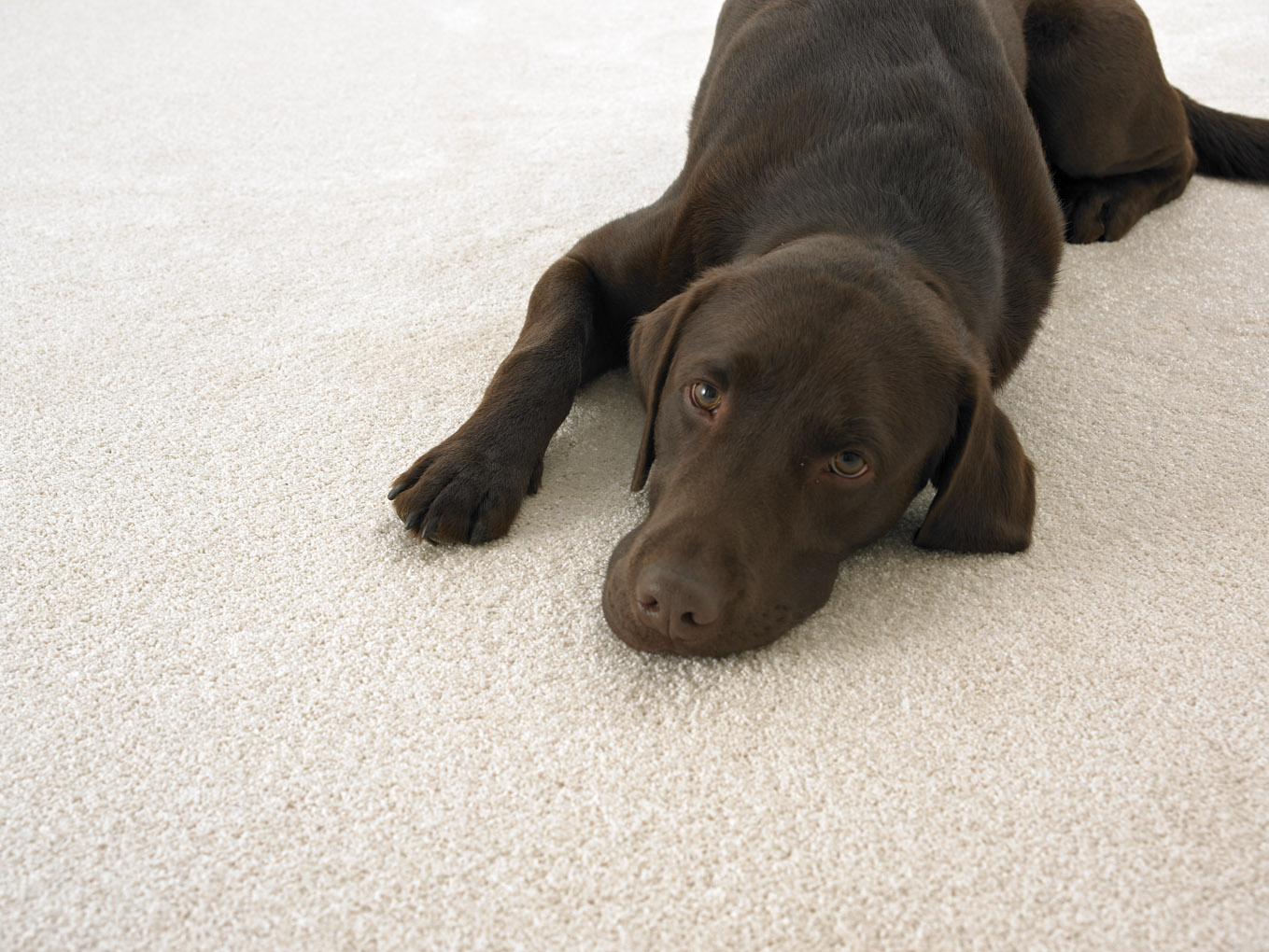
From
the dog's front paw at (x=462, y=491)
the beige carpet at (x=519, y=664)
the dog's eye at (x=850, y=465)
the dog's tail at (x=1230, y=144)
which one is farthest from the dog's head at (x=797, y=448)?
the dog's tail at (x=1230, y=144)

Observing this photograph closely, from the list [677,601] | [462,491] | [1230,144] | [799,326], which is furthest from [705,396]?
[1230,144]

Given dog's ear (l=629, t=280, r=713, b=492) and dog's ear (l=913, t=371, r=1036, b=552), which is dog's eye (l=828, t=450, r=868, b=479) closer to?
dog's ear (l=913, t=371, r=1036, b=552)

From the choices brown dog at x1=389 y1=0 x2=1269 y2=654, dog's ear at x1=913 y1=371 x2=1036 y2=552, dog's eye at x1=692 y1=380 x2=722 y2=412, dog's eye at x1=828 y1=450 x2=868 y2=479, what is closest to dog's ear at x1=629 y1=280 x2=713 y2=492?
brown dog at x1=389 y1=0 x2=1269 y2=654

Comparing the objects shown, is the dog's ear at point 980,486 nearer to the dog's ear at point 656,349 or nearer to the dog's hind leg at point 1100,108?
the dog's ear at point 656,349

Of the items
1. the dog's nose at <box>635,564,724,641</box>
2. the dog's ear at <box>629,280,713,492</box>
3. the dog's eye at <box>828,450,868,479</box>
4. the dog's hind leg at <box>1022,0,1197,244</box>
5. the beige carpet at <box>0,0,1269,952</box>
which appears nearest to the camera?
the beige carpet at <box>0,0,1269,952</box>

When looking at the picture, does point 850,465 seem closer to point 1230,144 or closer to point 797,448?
point 797,448

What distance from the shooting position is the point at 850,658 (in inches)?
64.4

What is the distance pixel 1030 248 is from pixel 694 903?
5.27ft

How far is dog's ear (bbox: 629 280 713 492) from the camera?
1.78 m

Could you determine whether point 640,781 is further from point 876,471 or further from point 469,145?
point 469,145

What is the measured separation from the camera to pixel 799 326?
160 cm

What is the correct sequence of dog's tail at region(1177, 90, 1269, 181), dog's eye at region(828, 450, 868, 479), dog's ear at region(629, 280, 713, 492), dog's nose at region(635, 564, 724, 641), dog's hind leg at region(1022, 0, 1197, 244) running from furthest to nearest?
dog's tail at region(1177, 90, 1269, 181), dog's hind leg at region(1022, 0, 1197, 244), dog's ear at region(629, 280, 713, 492), dog's eye at region(828, 450, 868, 479), dog's nose at region(635, 564, 724, 641)

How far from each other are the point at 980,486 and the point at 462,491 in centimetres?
89

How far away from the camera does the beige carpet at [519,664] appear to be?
4.14 feet
